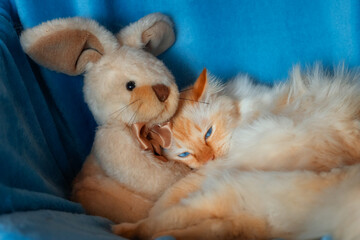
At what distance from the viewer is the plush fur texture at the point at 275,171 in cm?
84

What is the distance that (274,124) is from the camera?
1104mm

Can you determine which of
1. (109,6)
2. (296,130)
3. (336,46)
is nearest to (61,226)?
(296,130)

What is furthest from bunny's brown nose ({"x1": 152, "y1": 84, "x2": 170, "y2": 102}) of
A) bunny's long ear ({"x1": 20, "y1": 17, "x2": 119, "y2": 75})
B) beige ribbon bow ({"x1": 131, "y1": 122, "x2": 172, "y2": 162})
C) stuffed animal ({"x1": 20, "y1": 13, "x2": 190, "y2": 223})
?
bunny's long ear ({"x1": 20, "y1": 17, "x2": 119, "y2": 75})

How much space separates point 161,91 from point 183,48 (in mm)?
455

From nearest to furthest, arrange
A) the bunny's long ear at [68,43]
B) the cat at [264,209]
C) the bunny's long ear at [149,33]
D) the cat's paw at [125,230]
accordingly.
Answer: the cat at [264,209], the cat's paw at [125,230], the bunny's long ear at [68,43], the bunny's long ear at [149,33]

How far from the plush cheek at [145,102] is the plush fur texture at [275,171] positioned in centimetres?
16

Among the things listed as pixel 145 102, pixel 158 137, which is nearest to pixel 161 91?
pixel 145 102

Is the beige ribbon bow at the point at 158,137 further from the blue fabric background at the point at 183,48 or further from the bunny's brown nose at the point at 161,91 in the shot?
the blue fabric background at the point at 183,48

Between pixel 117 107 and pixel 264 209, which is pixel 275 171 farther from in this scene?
pixel 117 107

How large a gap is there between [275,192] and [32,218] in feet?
1.92

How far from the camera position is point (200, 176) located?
113cm

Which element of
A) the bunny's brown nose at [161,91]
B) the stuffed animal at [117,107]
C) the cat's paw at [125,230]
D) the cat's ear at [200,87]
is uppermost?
the cat's ear at [200,87]

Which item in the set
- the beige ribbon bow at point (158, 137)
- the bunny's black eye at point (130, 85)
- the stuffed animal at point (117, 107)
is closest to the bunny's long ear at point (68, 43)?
the stuffed animal at point (117, 107)

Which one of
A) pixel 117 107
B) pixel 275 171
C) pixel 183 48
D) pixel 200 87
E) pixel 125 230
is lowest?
pixel 125 230
